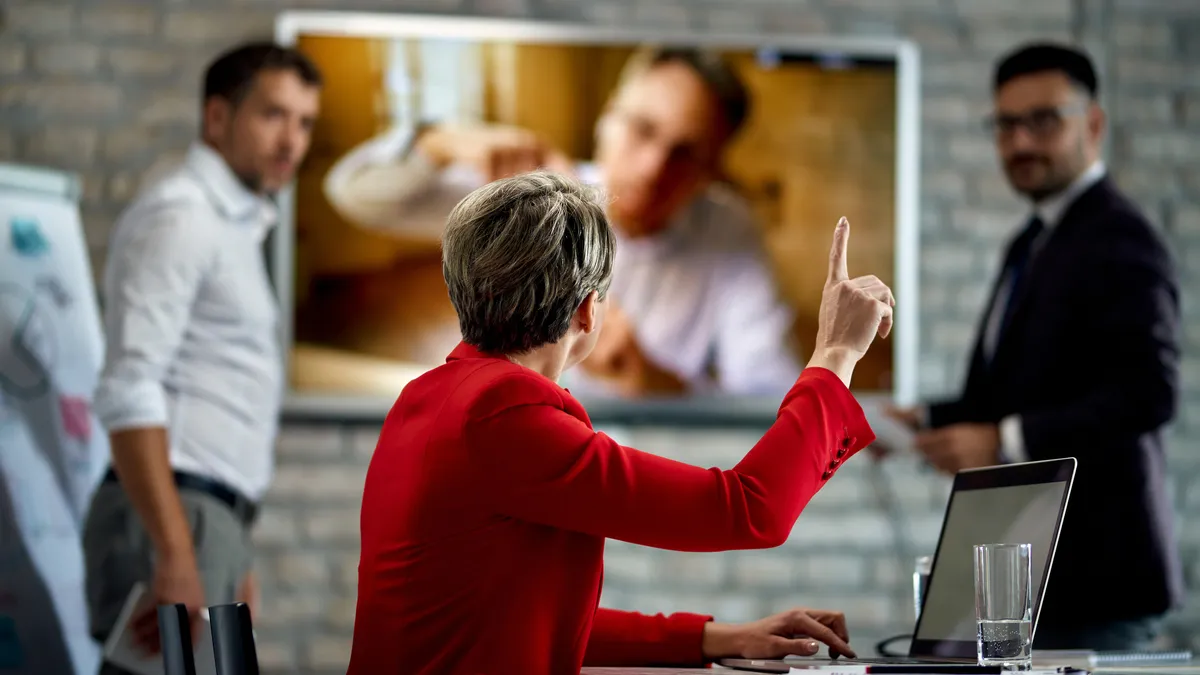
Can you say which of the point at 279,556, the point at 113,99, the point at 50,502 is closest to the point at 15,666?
the point at 50,502

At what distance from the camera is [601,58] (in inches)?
131

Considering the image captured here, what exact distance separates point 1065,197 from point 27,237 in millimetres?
2287

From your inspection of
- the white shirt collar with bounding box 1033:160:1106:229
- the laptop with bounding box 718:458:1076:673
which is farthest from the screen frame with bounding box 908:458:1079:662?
the white shirt collar with bounding box 1033:160:1106:229

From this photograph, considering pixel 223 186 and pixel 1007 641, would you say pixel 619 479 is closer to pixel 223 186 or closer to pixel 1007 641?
pixel 1007 641

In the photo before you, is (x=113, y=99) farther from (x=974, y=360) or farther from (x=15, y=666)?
(x=974, y=360)

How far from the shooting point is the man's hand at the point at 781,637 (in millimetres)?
1437

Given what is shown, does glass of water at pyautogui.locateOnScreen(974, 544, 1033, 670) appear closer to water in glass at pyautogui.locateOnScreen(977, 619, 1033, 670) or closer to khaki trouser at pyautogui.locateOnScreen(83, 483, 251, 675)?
water in glass at pyautogui.locateOnScreen(977, 619, 1033, 670)

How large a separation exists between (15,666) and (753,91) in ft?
7.27

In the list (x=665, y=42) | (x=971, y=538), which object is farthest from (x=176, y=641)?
(x=665, y=42)

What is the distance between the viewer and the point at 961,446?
2.50 meters

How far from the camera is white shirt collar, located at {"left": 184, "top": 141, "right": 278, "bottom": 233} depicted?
2.69m

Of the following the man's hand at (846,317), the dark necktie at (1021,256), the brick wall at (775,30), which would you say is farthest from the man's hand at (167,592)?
the dark necktie at (1021,256)

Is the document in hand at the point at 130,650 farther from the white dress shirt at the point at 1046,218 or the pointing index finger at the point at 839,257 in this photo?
the white dress shirt at the point at 1046,218

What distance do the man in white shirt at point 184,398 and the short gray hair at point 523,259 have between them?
4.11ft
